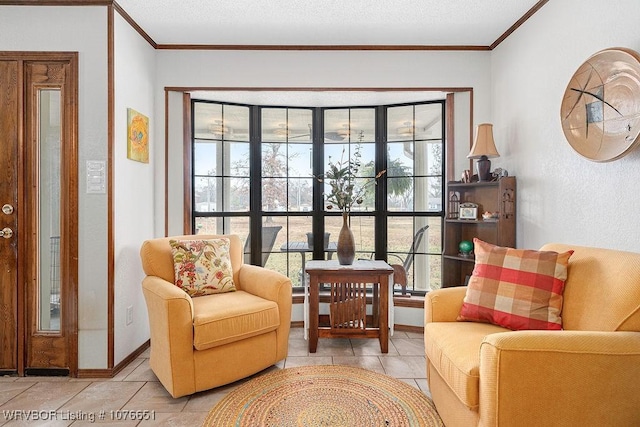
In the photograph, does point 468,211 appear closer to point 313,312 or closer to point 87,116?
→ point 313,312

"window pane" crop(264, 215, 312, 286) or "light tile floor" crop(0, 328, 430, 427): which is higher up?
"window pane" crop(264, 215, 312, 286)

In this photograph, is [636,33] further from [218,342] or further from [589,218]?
[218,342]

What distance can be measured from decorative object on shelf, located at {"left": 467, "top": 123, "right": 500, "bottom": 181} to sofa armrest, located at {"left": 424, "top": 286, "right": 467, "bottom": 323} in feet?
3.92

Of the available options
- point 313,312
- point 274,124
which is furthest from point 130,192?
point 313,312

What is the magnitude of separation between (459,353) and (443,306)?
18.8 inches

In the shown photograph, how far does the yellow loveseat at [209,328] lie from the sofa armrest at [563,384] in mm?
1482

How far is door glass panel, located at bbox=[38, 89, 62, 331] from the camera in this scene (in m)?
2.52

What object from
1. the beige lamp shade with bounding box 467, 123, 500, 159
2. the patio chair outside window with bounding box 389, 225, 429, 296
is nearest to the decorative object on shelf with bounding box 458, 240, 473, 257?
the patio chair outside window with bounding box 389, 225, 429, 296

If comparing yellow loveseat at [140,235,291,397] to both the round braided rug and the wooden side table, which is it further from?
the wooden side table

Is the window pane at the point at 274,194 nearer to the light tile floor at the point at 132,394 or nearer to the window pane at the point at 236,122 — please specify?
the window pane at the point at 236,122

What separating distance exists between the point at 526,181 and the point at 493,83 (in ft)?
3.33

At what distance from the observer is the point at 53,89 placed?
2.51 metres

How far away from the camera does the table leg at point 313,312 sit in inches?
113

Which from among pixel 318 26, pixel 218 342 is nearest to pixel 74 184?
pixel 218 342
